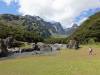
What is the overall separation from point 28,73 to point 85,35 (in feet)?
499

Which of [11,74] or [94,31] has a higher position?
[94,31]

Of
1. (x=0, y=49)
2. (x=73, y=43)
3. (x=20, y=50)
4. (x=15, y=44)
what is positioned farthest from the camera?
(x=15, y=44)

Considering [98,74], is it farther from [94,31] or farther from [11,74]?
[94,31]

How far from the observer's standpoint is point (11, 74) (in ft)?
107

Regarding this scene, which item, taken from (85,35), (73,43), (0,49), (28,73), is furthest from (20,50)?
(85,35)

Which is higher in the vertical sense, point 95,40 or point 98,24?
point 98,24

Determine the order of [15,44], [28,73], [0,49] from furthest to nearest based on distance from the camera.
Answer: [15,44] → [0,49] → [28,73]

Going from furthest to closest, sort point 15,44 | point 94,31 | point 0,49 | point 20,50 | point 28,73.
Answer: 1. point 94,31
2. point 15,44
3. point 20,50
4. point 0,49
5. point 28,73

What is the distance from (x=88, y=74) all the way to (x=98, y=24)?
162 meters

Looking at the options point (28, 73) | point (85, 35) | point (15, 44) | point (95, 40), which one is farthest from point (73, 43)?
point (28, 73)

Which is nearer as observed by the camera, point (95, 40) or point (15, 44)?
point (15, 44)

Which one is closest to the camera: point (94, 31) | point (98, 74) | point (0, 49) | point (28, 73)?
point (98, 74)

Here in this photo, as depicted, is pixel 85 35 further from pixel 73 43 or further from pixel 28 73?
pixel 28 73

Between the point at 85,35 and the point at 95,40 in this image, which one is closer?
the point at 95,40
